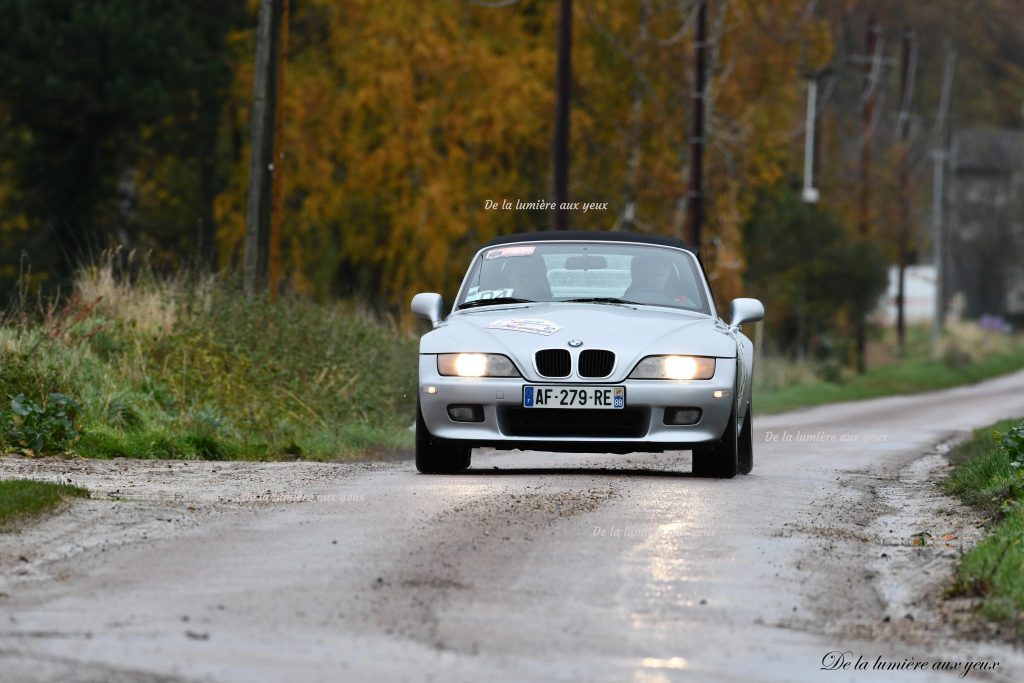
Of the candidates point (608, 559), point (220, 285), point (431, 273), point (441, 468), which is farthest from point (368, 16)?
point (608, 559)

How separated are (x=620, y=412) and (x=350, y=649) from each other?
6027 mm

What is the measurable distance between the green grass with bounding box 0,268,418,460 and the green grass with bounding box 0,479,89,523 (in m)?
3.89

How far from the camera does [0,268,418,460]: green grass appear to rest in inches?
643

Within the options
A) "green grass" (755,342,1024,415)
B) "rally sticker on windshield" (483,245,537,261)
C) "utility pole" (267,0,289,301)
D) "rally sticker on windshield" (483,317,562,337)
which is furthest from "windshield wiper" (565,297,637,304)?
"green grass" (755,342,1024,415)

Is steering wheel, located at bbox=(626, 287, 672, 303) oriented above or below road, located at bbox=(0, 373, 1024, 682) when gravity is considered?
above

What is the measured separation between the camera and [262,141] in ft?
88.7

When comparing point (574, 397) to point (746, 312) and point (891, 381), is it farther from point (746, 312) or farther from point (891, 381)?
point (891, 381)

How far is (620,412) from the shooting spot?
1282 centimetres

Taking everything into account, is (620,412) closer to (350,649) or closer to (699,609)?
(699,609)

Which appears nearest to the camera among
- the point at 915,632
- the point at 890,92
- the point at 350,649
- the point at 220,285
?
the point at 350,649

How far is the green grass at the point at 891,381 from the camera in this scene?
34844mm

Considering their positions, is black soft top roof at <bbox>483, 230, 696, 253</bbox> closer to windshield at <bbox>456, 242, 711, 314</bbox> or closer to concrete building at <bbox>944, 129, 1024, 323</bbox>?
windshield at <bbox>456, 242, 711, 314</bbox>

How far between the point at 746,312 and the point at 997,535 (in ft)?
14.0

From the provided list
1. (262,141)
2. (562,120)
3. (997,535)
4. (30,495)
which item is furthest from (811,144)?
(30,495)
